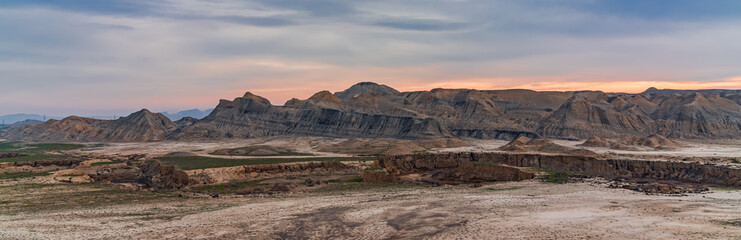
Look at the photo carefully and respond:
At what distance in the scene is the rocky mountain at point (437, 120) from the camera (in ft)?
479

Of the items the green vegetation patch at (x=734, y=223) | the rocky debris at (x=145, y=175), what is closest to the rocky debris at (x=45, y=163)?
the rocky debris at (x=145, y=175)

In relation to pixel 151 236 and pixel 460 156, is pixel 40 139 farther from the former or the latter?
pixel 151 236

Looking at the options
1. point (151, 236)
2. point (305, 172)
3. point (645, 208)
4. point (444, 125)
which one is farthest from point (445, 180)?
point (444, 125)

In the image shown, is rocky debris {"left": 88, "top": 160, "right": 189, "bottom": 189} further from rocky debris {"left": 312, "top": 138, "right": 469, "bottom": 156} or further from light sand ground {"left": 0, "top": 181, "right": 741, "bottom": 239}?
rocky debris {"left": 312, "top": 138, "right": 469, "bottom": 156}

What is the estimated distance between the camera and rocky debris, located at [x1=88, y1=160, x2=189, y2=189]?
52.1 metres

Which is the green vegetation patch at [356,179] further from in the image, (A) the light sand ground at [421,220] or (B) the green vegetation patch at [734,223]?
(B) the green vegetation patch at [734,223]

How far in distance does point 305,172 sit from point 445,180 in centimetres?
1877

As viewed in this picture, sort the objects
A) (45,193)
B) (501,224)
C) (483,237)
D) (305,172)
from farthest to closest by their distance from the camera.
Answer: (305,172), (45,193), (501,224), (483,237)

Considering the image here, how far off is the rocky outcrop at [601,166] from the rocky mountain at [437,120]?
64252mm

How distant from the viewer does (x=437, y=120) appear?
154875 mm

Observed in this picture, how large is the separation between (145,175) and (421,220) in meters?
47.9

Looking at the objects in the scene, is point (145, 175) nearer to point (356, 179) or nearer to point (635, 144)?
point (356, 179)

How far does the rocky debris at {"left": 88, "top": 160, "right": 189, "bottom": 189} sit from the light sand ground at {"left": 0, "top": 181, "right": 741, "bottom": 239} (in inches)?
796

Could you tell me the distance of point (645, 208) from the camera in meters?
26.8
